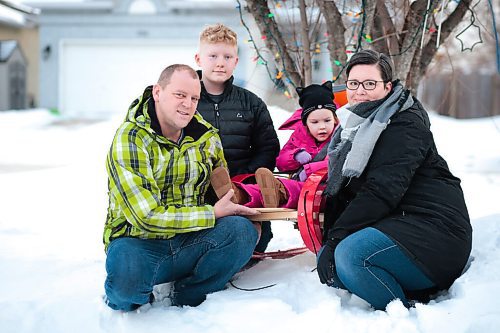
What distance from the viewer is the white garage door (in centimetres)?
1823

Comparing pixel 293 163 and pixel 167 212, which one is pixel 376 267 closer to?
pixel 167 212

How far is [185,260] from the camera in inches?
122

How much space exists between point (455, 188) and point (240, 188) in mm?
1168

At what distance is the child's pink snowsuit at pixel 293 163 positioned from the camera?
11.4 feet

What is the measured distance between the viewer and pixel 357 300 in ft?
9.99

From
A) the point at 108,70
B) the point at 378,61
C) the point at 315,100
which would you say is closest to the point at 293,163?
the point at 315,100

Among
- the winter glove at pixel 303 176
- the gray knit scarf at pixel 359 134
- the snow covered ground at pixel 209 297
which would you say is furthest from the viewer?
the winter glove at pixel 303 176

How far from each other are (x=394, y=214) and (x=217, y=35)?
5.01ft

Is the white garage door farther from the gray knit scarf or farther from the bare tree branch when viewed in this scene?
the gray knit scarf

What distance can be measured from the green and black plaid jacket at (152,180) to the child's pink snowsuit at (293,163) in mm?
326

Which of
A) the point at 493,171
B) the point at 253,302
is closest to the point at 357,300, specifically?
the point at 253,302

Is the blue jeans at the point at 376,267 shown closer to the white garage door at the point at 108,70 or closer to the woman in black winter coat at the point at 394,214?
the woman in black winter coat at the point at 394,214

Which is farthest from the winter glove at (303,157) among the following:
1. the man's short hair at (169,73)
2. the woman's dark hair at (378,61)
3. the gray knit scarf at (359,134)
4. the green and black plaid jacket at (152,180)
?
the man's short hair at (169,73)

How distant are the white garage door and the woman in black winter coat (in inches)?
612
